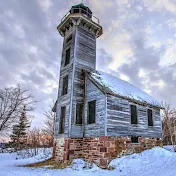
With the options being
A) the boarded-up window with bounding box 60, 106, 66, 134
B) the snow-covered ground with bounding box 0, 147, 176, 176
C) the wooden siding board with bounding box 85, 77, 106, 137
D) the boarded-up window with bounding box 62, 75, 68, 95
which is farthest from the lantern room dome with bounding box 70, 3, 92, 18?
the snow-covered ground with bounding box 0, 147, 176, 176

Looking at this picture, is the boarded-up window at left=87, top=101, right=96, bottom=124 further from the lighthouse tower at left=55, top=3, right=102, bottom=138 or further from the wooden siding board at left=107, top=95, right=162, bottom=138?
the wooden siding board at left=107, top=95, right=162, bottom=138

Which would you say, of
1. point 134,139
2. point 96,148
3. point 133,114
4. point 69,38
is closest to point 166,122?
point 133,114

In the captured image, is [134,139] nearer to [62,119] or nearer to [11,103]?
[62,119]

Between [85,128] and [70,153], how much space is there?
2058 millimetres

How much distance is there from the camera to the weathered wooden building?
1155cm

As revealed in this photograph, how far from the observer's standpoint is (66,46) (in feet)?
53.2

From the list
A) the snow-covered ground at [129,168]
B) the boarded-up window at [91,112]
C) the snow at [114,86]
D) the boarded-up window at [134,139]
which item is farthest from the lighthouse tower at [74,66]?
the boarded-up window at [134,139]

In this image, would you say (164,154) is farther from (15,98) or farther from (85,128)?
(15,98)

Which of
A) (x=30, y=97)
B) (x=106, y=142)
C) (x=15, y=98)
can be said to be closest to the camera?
(x=106, y=142)

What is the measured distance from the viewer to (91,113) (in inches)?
504

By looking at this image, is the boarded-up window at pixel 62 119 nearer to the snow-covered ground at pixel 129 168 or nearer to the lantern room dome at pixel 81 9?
the snow-covered ground at pixel 129 168

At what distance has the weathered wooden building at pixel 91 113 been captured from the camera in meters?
11.6

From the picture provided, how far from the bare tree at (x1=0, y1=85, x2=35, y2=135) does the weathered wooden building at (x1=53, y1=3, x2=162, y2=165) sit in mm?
3999

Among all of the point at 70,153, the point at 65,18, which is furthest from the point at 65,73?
the point at 70,153
